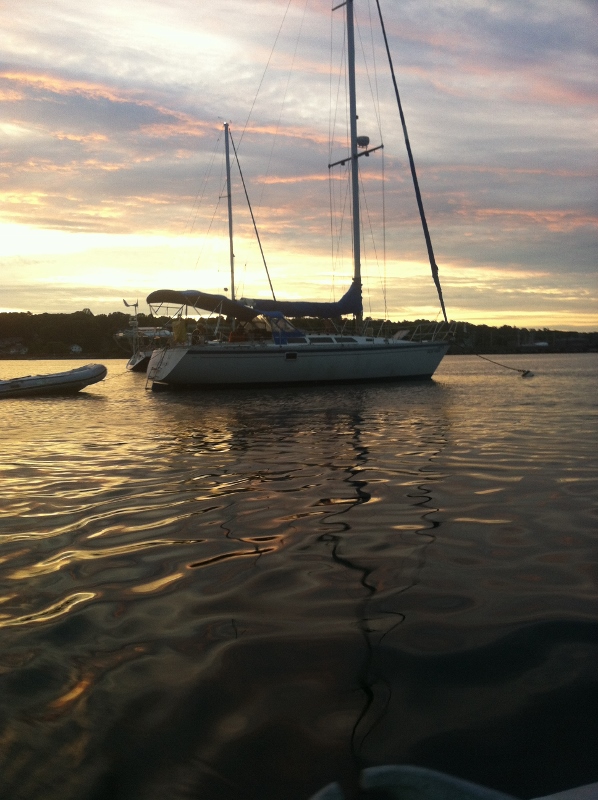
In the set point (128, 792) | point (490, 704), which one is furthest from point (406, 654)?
point (128, 792)

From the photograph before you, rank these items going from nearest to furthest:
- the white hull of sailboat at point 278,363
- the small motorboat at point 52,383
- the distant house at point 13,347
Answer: the white hull of sailboat at point 278,363
the small motorboat at point 52,383
the distant house at point 13,347

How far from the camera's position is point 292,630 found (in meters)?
3.49

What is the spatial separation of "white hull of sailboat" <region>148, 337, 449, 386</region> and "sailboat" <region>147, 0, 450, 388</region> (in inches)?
1.5

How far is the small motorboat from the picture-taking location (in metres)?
25.7

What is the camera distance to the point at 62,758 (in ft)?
7.97

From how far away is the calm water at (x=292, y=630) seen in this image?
2410mm

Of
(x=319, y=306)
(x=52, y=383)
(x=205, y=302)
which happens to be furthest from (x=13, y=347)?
(x=319, y=306)

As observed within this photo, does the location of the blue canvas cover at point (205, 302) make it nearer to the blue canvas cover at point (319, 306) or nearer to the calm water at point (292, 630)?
the blue canvas cover at point (319, 306)

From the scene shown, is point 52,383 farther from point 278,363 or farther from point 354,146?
point 354,146

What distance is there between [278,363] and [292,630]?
22.5m

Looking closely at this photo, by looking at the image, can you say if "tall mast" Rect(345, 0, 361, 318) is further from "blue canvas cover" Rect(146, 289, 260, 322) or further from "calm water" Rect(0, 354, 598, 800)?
"calm water" Rect(0, 354, 598, 800)

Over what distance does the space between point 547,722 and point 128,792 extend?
1.59 m

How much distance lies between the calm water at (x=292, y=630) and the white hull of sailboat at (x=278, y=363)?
16.9 meters

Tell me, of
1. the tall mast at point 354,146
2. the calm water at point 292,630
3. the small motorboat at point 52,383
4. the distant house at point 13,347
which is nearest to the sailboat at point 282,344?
the tall mast at point 354,146
